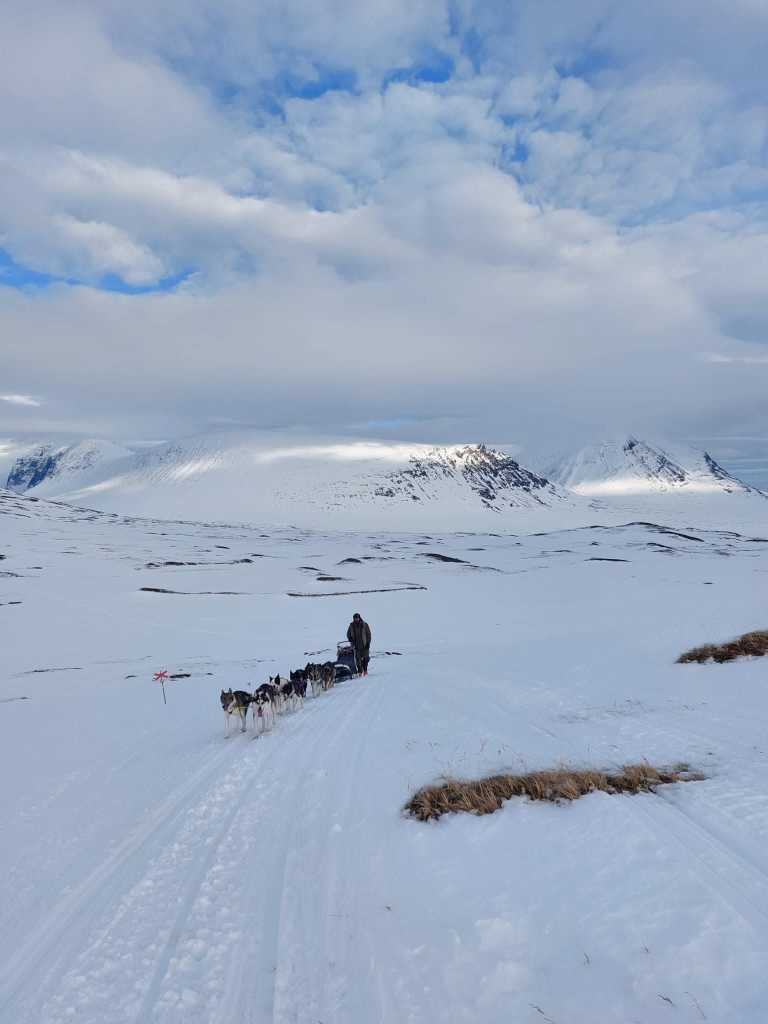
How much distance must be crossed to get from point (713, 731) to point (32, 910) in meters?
8.21

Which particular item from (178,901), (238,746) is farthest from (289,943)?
(238,746)

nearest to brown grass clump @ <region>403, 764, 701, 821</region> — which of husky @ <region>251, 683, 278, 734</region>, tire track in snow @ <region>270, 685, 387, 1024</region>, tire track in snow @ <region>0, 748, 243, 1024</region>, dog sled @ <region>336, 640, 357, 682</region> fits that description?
tire track in snow @ <region>270, 685, 387, 1024</region>

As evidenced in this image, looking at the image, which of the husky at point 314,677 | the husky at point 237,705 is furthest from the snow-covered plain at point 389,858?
the husky at point 314,677

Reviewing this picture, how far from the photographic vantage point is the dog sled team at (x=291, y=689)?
1100cm

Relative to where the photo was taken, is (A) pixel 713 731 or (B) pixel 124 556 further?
(B) pixel 124 556

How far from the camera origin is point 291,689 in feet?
41.8

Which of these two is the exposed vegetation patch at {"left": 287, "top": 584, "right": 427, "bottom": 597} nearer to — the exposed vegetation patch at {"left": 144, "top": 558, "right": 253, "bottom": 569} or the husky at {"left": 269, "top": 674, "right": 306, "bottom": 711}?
the exposed vegetation patch at {"left": 144, "top": 558, "right": 253, "bottom": 569}

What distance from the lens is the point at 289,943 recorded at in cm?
415

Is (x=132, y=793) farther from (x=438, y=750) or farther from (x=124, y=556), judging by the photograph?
A: (x=124, y=556)

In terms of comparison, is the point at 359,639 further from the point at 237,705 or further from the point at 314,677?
the point at 237,705

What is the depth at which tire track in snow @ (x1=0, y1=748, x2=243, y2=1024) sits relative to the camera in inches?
160

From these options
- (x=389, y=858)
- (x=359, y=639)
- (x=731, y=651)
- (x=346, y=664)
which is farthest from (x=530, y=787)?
(x=346, y=664)

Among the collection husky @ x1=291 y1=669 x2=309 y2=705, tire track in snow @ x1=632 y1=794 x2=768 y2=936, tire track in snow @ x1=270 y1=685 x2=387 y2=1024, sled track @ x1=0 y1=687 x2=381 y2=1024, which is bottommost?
husky @ x1=291 y1=669 x2=309 y2=705

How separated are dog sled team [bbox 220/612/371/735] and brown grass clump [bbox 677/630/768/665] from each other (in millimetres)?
8615
